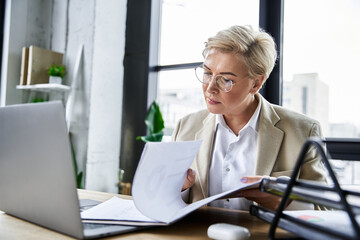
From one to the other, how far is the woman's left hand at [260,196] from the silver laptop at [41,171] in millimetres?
323

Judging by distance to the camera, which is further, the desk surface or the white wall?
the white wall

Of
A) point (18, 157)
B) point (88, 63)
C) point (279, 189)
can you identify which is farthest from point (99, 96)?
point (279, 189)

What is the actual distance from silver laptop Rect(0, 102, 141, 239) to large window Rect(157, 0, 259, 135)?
212cm

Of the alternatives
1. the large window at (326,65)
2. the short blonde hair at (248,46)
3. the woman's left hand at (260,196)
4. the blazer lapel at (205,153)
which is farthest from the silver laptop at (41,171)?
the large window at (326,65)

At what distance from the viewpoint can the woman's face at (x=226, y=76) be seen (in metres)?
1.45

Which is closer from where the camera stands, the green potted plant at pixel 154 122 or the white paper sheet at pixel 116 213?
the white paper sheet at pixel 116 213

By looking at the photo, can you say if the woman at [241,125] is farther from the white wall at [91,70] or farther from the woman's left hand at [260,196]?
the white wall at [91,70]

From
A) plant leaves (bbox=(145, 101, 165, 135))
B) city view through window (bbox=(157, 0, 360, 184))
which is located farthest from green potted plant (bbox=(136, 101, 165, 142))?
city view through window (bbox=(157, 0, 360, 184))

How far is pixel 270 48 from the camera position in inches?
60.9

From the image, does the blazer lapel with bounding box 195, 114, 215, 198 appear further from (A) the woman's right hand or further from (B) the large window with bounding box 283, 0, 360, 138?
(B) the large window with bounding box 283, 0, 360, 138

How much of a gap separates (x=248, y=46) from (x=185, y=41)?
5.24 ft

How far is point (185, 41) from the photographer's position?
3.00 m

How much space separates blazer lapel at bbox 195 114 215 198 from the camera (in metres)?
1.45

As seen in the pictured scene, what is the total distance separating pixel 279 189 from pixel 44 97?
→ 3277 mm
